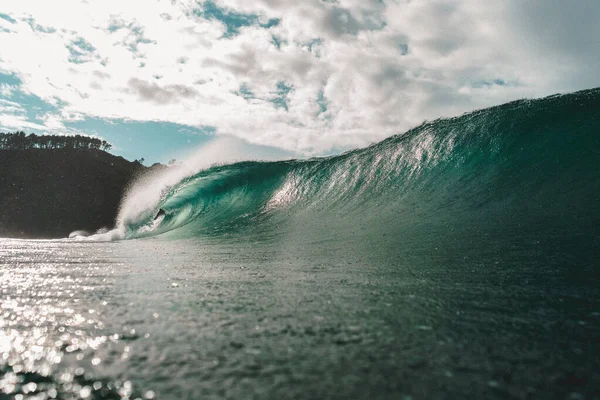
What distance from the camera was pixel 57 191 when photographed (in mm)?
47656

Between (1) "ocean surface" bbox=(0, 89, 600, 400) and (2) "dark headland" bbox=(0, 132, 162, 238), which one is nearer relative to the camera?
(1) "ocean surface" bbox=(0, 89, 600, 400)

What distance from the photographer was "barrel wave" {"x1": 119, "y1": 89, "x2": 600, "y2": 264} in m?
4.76

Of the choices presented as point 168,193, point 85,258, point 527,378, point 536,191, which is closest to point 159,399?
point 527,378

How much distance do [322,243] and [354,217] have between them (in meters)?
2.08

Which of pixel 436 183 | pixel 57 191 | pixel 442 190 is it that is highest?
pixel 57 191

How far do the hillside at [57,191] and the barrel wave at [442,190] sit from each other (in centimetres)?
3701

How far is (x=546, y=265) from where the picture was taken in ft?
9.01

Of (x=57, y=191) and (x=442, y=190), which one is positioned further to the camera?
(x=57, y=191)

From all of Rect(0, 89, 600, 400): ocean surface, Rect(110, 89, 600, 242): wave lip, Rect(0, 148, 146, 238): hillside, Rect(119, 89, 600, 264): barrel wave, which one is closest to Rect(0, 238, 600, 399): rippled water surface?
Rect(0, 89, 600, 400): ocean surface

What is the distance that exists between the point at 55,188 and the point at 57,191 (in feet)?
2.59

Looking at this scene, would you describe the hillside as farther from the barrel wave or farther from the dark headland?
the barrel wave

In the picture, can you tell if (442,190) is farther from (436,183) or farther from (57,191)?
(57,191)

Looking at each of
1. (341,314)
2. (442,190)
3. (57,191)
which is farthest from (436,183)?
(57,191)

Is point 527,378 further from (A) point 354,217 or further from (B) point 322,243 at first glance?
(A) point 354,217
